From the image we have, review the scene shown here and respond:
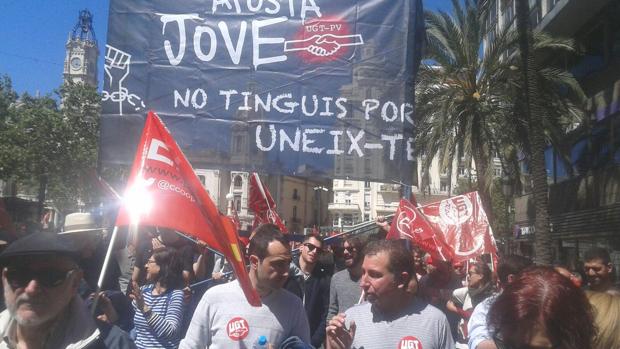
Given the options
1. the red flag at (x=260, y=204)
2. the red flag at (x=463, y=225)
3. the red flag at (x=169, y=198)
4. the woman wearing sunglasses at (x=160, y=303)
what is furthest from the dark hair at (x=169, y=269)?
the red flag at (x=260, y=204)

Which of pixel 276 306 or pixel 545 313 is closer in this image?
pixel 545 313

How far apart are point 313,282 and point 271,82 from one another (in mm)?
2083

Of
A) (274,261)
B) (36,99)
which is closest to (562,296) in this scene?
(274,261)

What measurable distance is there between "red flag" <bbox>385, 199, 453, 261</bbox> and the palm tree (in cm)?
987

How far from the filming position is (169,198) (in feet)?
13.0

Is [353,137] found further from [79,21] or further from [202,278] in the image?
[79,21]

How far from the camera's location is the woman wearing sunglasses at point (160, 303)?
15.8 ft

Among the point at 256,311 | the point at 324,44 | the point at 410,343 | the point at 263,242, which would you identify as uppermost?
the point at 324,44

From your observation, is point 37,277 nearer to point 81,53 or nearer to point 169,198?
point 169,198

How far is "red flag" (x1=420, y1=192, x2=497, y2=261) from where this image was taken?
8250 mm

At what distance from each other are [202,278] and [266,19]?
10.4ft

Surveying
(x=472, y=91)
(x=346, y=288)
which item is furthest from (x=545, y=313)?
(x=472, y=91)

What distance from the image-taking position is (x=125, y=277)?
9.01 m

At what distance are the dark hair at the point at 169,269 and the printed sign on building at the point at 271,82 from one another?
166cm
